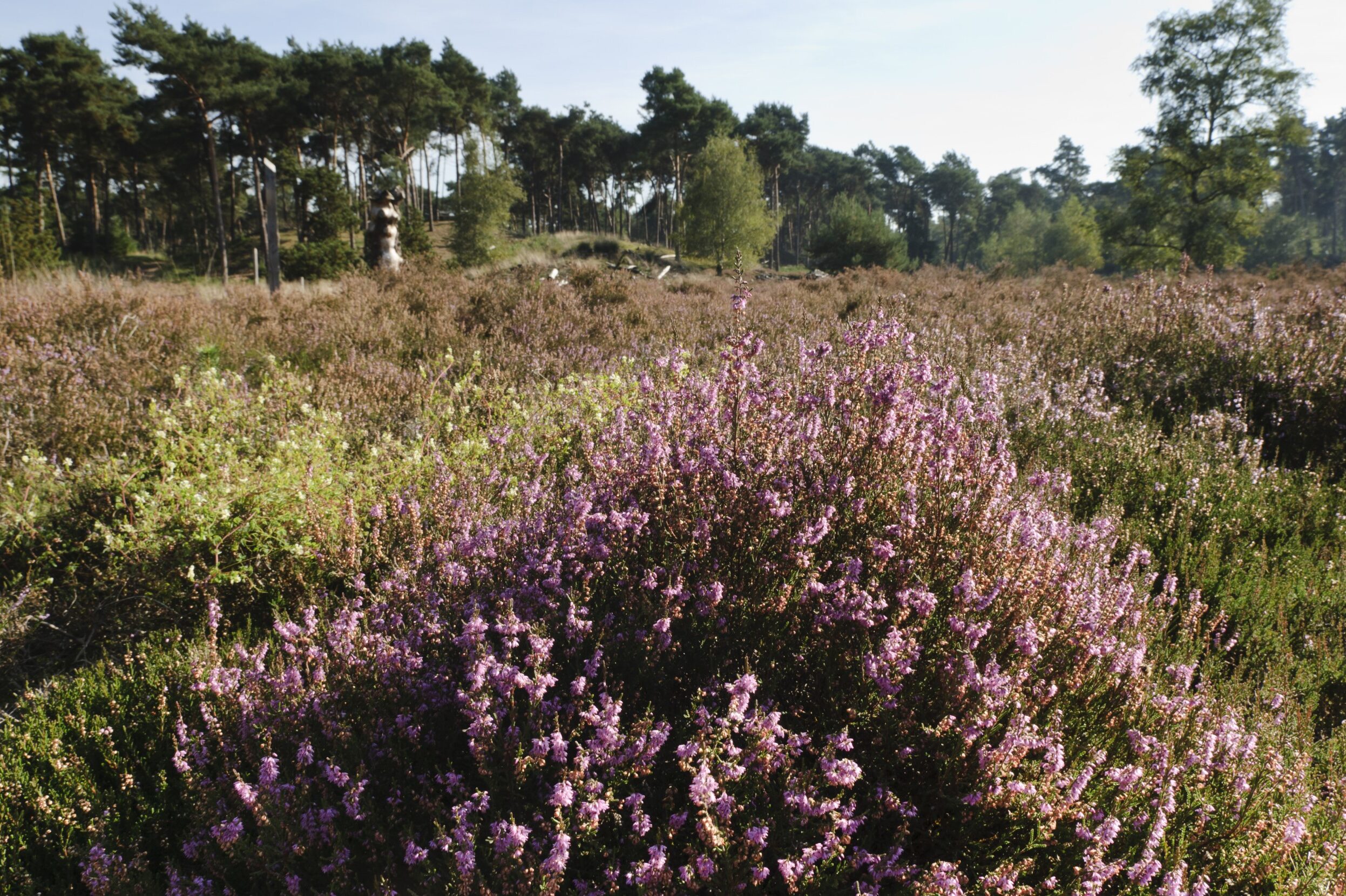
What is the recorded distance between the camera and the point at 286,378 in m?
5.54

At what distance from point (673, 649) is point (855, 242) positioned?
142 ft

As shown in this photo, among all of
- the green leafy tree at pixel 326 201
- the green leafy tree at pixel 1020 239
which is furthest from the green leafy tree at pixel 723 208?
the green leafy tree at pixel 1020 239

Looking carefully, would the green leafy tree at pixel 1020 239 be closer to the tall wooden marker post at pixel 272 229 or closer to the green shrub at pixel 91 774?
the tall wooden marker post at pixel 272 229

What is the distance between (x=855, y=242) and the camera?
42.0m

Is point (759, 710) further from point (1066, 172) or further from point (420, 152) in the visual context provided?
point (1066, 172)

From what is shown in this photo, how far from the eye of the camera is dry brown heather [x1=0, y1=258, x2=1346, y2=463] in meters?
5.46

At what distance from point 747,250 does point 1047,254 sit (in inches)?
1472

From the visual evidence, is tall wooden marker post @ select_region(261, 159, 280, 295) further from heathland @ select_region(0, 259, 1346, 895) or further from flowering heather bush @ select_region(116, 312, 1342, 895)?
flowering heather bush @ select_region(116, 312, 1342, 895)

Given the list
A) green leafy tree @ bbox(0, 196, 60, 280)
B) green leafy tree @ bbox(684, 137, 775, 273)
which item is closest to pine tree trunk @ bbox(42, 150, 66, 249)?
green leafy tree @ bbox(0, 196, 60, 280)

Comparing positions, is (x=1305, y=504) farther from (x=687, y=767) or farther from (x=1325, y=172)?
(x=1325, y=172)

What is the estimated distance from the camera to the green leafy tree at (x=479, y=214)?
3456 centimetres

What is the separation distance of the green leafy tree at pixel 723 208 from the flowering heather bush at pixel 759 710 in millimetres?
36966

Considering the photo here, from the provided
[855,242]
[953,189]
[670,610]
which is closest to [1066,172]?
[953,189]

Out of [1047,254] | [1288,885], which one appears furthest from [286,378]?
[1047,254]
